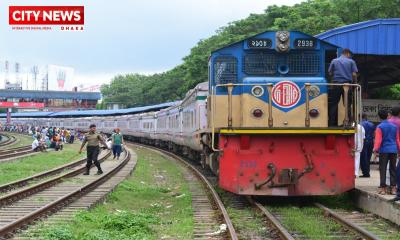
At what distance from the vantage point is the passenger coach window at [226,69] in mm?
10938

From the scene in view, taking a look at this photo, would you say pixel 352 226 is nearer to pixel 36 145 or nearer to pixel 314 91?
pixel 314 91

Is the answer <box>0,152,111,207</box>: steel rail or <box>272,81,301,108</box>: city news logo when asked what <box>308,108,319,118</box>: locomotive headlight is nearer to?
<box>272,81,301,108</box>: city news logo

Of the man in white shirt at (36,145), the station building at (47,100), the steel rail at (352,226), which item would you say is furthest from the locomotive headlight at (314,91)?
the station building at (47,100)

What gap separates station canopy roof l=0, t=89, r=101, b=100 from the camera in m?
122

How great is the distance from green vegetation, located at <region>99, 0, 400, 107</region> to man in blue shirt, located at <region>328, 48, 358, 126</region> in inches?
943

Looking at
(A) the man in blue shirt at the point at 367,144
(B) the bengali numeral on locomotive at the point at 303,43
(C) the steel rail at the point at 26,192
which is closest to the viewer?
(B) the bengali numeral on locomotive at the point at 303,43

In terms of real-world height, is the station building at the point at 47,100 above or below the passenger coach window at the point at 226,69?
above

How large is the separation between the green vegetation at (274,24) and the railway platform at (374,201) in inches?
949

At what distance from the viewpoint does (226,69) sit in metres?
11.0

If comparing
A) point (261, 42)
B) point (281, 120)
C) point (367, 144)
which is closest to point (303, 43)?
point (261, 42)

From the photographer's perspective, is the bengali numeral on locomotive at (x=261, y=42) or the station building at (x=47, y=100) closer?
the bengali numeral on locomotive at (x=261, y=42)

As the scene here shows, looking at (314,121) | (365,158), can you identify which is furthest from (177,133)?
(314,121)

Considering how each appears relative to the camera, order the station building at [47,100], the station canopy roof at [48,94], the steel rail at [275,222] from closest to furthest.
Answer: the steel rail at [275,222] < the station canopy roof at [48,94] < the station building at [47,100]

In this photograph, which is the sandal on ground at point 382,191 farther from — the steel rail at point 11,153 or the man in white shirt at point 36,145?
the man in white shirt at point 36,145
